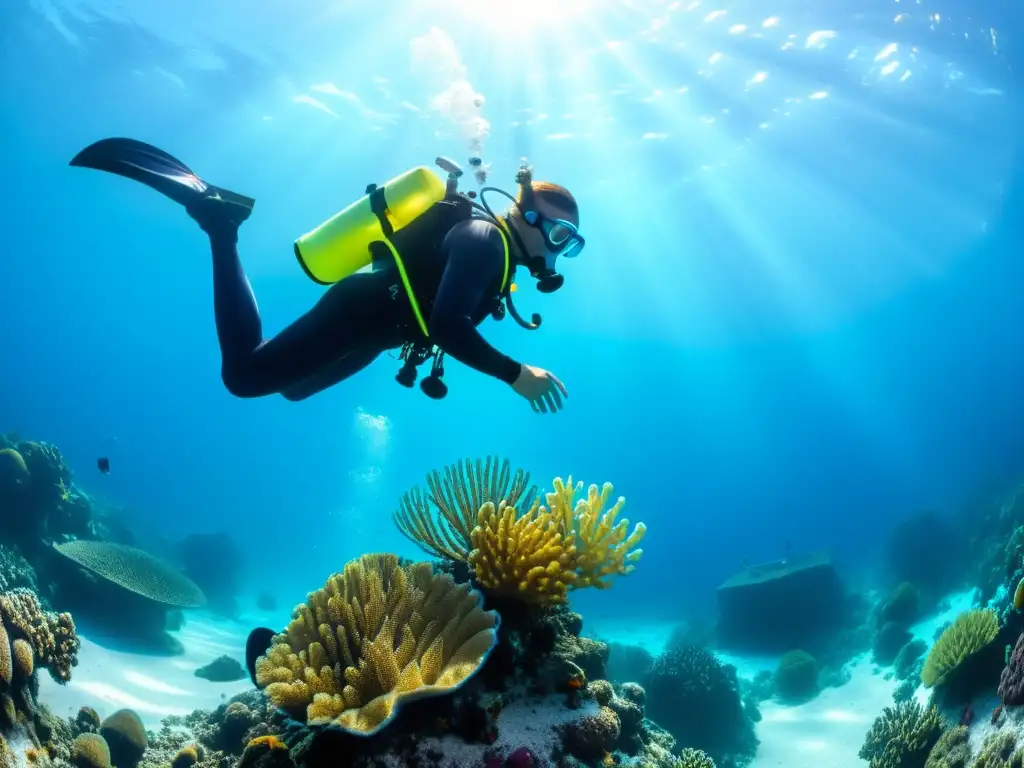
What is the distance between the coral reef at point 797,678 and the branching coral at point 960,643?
8.46 m

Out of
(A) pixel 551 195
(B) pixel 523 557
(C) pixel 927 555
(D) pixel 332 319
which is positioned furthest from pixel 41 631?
(C) pixel 927 555

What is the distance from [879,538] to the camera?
52.2 meters

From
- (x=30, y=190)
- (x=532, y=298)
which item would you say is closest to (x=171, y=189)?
(x=532, y=298)

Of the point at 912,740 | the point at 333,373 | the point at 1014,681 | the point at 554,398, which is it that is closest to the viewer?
the point at 554,398

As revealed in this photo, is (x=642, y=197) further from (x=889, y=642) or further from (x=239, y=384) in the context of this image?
(x=239, y=384)

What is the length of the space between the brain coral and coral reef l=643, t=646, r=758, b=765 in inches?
447

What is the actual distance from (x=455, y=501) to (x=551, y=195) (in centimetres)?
261

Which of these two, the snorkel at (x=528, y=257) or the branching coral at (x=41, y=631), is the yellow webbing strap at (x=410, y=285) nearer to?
the snorkel at (x=528, y=257)

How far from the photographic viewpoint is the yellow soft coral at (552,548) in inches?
142

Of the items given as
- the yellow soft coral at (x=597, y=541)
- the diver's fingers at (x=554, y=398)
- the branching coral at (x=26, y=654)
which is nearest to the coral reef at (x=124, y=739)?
the branching coral at (x=26, y=654)

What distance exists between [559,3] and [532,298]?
25.0 metres

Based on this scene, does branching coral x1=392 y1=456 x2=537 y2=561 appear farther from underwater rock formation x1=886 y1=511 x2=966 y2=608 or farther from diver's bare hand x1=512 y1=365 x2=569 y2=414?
underwater rock formation x1=886 y1=511 x2=966 y2=608

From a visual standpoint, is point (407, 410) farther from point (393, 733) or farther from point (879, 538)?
point (393, 733)

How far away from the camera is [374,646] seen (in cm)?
299
